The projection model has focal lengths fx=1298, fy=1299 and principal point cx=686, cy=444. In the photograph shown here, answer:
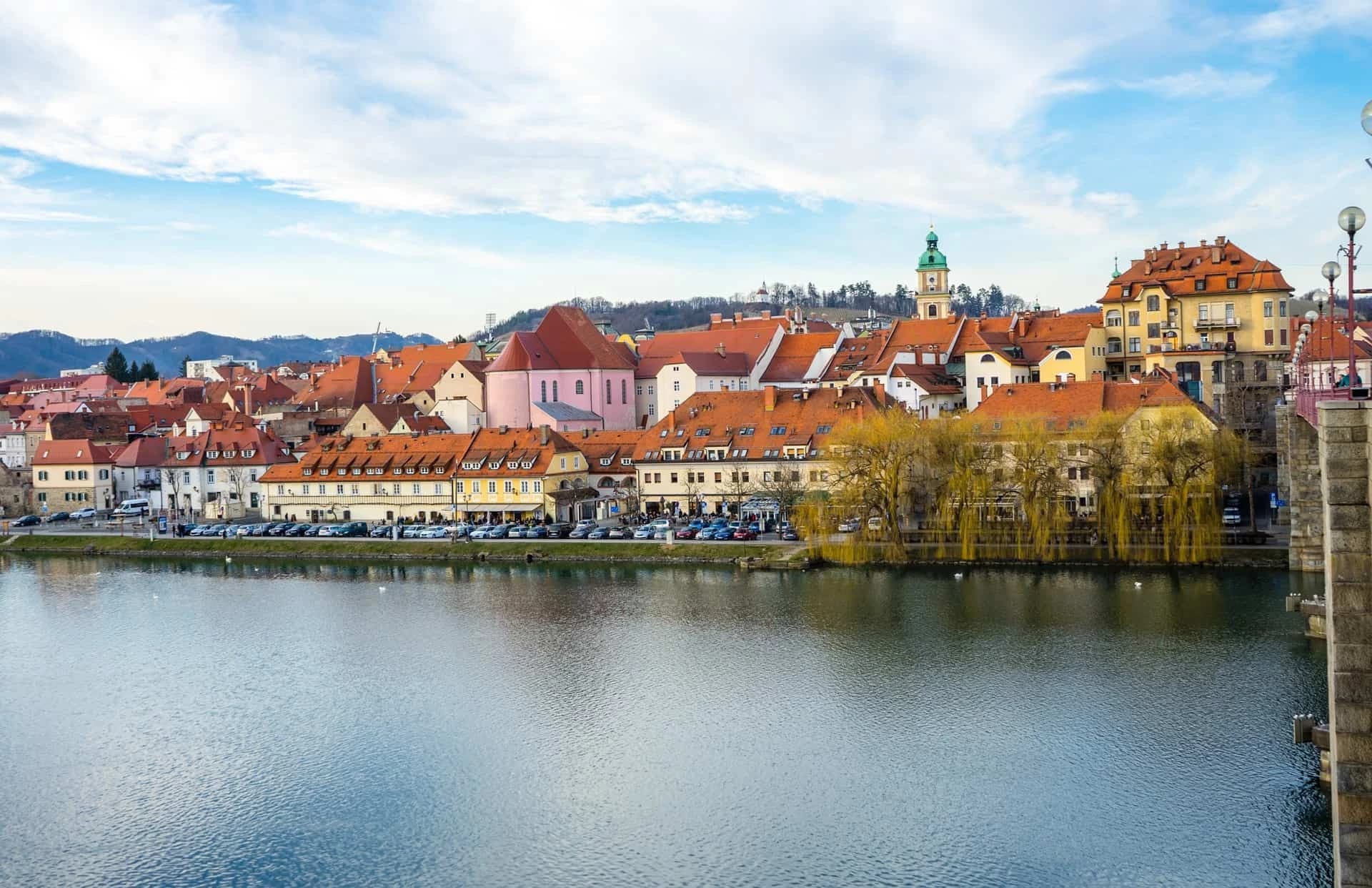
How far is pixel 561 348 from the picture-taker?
62344mm

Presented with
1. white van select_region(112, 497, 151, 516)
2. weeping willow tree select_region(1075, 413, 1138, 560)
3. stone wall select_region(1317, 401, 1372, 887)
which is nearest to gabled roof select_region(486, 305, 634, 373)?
white van select_region(112, 497, 151, 516)

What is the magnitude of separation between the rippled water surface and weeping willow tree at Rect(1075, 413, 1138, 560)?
1.93 m

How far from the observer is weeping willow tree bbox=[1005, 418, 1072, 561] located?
3459 cm

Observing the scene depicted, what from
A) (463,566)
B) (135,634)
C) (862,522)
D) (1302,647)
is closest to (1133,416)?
(862,522)

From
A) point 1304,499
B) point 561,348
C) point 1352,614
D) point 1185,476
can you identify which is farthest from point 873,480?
point 561,348

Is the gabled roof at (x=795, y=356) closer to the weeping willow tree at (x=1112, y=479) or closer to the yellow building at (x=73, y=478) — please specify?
the weeping willow tree at (x=1112, y=479)

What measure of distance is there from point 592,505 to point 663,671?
22482mm

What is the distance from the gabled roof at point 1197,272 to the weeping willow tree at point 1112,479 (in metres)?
15.1

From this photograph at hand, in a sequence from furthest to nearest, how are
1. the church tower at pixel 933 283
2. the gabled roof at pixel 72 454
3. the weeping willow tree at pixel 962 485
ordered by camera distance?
the church tower at pixel 933 283 → the gabled roof at pixel 72 454 → the weeping willow tree at pixel 962 485

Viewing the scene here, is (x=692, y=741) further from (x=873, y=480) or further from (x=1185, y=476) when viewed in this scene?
(x=1185, y=476)

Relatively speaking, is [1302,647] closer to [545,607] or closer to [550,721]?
[550,721]

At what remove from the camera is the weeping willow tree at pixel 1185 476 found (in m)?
32.9

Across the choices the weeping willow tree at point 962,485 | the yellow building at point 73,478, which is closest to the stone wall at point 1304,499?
the weeping willow tree at point 962,485

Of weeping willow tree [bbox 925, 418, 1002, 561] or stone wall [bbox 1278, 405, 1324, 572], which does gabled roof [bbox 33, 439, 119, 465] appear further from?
stone wall [bbox 1278, 405, 1324, 572]
